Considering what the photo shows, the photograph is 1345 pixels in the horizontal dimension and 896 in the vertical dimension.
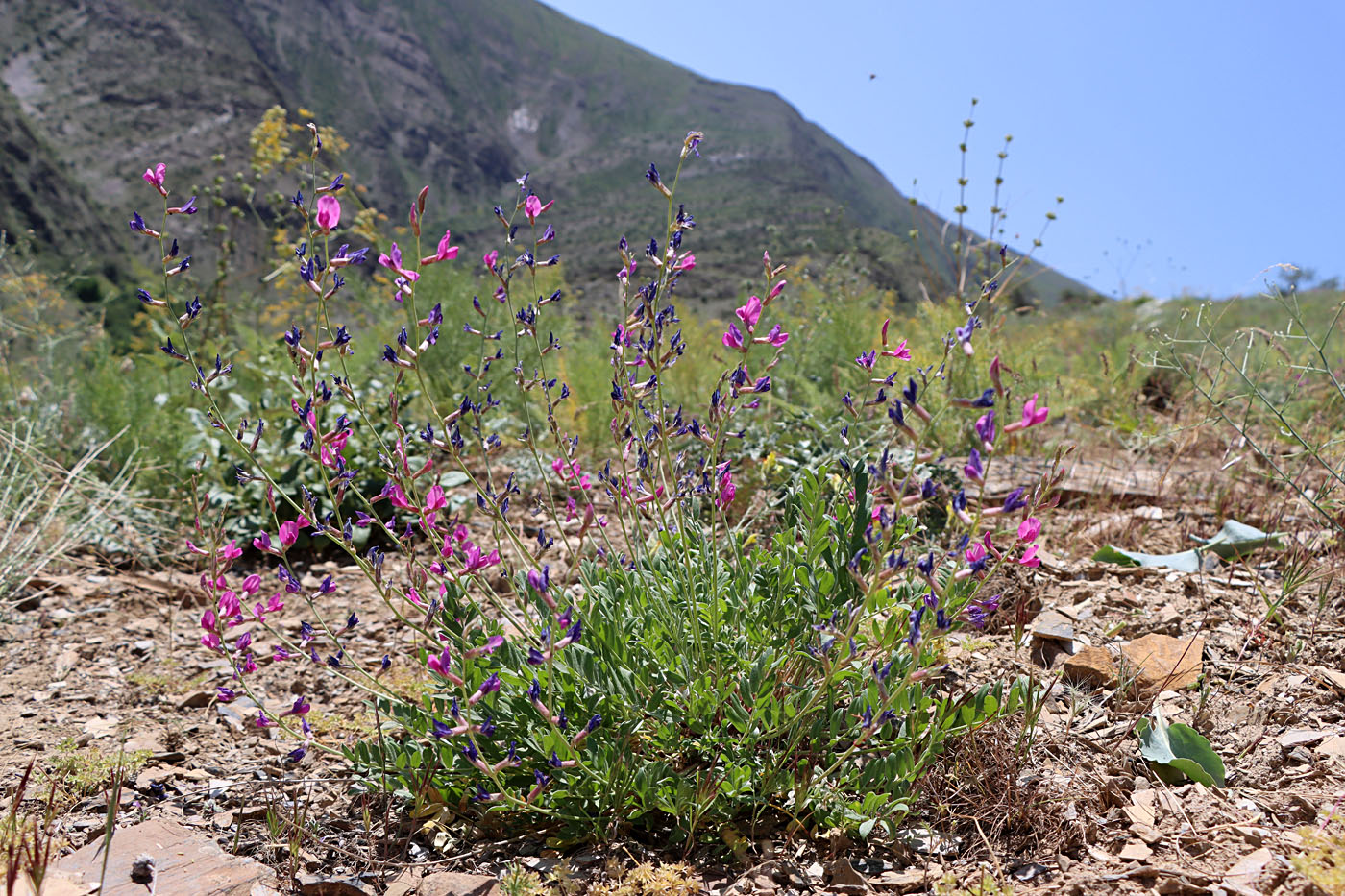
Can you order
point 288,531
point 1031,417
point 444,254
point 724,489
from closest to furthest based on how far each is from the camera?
point 1031,417 → point 444,254 → point 288,531 → point 724,489

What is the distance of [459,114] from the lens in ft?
252

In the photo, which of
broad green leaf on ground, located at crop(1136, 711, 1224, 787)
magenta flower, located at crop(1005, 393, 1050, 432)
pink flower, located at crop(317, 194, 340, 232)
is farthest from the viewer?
broad green leaf on ground, located at crop(1136, 711, 1224, 787)

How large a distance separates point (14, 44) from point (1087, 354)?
182 ft

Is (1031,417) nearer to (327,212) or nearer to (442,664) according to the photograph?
(442,664)

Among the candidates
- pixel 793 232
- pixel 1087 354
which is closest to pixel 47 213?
pixel 793 232

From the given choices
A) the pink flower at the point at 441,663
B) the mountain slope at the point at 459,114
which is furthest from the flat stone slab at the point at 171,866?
the mountain slope at the point at 459,114

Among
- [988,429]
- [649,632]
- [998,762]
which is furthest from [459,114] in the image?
[988,429]

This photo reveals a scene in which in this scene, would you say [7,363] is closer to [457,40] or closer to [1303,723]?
[1303,723]

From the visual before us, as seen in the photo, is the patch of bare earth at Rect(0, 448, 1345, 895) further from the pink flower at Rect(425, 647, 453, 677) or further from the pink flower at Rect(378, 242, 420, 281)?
the pink flower at Rect(378, 242, 420, 281)

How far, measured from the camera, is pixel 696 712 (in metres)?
1.71

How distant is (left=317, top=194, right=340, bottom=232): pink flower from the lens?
1602 mm

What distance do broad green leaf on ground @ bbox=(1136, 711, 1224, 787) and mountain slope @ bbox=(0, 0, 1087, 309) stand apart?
28.2 ft

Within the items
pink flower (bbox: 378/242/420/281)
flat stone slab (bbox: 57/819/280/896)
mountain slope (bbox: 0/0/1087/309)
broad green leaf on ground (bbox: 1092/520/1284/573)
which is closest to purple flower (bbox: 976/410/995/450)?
pink flower (bbox: 378/242/420/281)

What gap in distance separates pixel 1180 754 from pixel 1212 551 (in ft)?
5.03
